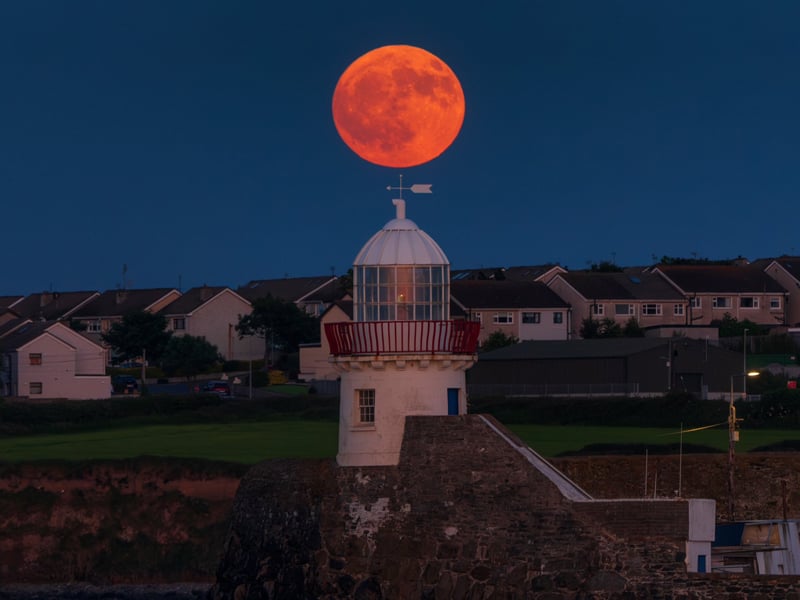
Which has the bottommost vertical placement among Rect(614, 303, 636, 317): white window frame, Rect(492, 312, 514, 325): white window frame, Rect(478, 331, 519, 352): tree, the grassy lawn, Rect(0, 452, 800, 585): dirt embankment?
Rect(0, 452, 800, 585): dirt embankment

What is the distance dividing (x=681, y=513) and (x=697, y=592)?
4.19ft

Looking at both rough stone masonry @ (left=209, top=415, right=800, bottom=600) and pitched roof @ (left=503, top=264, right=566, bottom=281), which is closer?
rough stone masonry @ (left=209, top=415, right=800, bottom=600)

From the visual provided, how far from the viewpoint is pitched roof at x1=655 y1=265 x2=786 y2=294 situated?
11106 cm

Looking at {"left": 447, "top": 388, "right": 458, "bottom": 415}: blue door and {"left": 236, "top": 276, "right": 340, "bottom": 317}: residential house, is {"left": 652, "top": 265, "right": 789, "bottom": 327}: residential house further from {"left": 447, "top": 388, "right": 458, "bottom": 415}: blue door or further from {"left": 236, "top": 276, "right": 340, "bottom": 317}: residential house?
{"left": 447, "top": 388, "right": 458, "bottom": 415}: blue door

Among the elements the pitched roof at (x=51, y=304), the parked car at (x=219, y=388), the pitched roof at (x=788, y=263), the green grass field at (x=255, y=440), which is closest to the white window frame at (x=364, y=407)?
the green grass field at (x=255, y=440)

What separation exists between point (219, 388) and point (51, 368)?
9.66 m

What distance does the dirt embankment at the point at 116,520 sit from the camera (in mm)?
45562

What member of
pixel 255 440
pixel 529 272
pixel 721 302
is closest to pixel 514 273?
pixel 529 272

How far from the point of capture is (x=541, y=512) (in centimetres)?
3089

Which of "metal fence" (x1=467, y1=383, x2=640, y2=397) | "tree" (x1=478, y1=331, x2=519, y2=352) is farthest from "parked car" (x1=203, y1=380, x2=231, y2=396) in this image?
"metal fence" (x1=467, y1=383, x2=640, y2=397)

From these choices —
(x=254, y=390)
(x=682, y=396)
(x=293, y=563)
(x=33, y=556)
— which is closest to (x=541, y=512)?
(x=293, y=563)

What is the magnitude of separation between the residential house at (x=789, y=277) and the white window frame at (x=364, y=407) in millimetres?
78565

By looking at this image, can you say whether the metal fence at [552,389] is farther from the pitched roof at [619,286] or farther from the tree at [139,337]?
the tree at [139,337]

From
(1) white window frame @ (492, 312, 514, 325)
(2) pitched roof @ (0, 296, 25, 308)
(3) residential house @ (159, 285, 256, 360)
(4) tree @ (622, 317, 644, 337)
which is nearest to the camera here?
(4) tree @ (622, 317, 644, 337)
